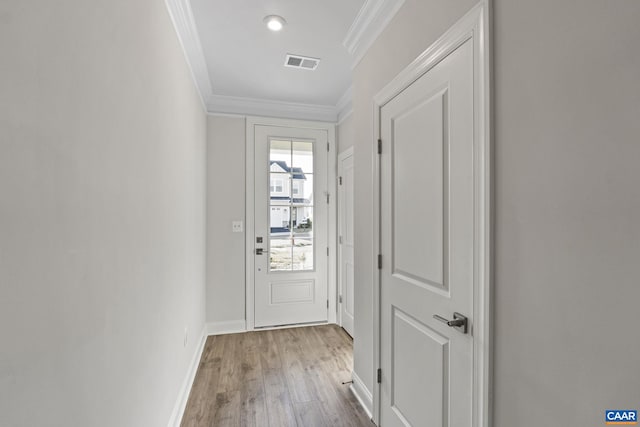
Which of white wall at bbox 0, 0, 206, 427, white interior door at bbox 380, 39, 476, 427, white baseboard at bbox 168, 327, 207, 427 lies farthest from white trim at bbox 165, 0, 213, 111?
white baseboard at bbox 168, 327, 207, 427

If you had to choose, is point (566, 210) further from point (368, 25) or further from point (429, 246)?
point (368, 25)

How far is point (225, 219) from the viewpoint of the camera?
3.42m

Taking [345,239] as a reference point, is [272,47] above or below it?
above

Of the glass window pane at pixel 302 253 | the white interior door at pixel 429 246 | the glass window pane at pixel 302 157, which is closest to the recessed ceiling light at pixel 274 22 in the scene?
the white interior door at pixel 429 246

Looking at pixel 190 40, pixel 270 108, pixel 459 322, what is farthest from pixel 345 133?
pixel 459 322

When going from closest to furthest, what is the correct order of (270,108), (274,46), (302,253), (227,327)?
1. (274,46)
2. (227,327)
3. (270,108)
4. (302,253)

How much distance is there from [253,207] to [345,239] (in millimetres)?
1146

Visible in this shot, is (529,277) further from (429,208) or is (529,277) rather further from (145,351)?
(145,351)

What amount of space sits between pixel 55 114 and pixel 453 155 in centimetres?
129

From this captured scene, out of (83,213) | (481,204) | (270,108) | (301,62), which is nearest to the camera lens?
(83,213)

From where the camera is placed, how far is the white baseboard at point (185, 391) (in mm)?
1815

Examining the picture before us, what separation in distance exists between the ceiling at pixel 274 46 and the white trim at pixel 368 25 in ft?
0.16

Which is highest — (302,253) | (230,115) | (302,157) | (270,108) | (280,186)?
(270,108)

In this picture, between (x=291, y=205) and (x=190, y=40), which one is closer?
(x=190, y=40)
